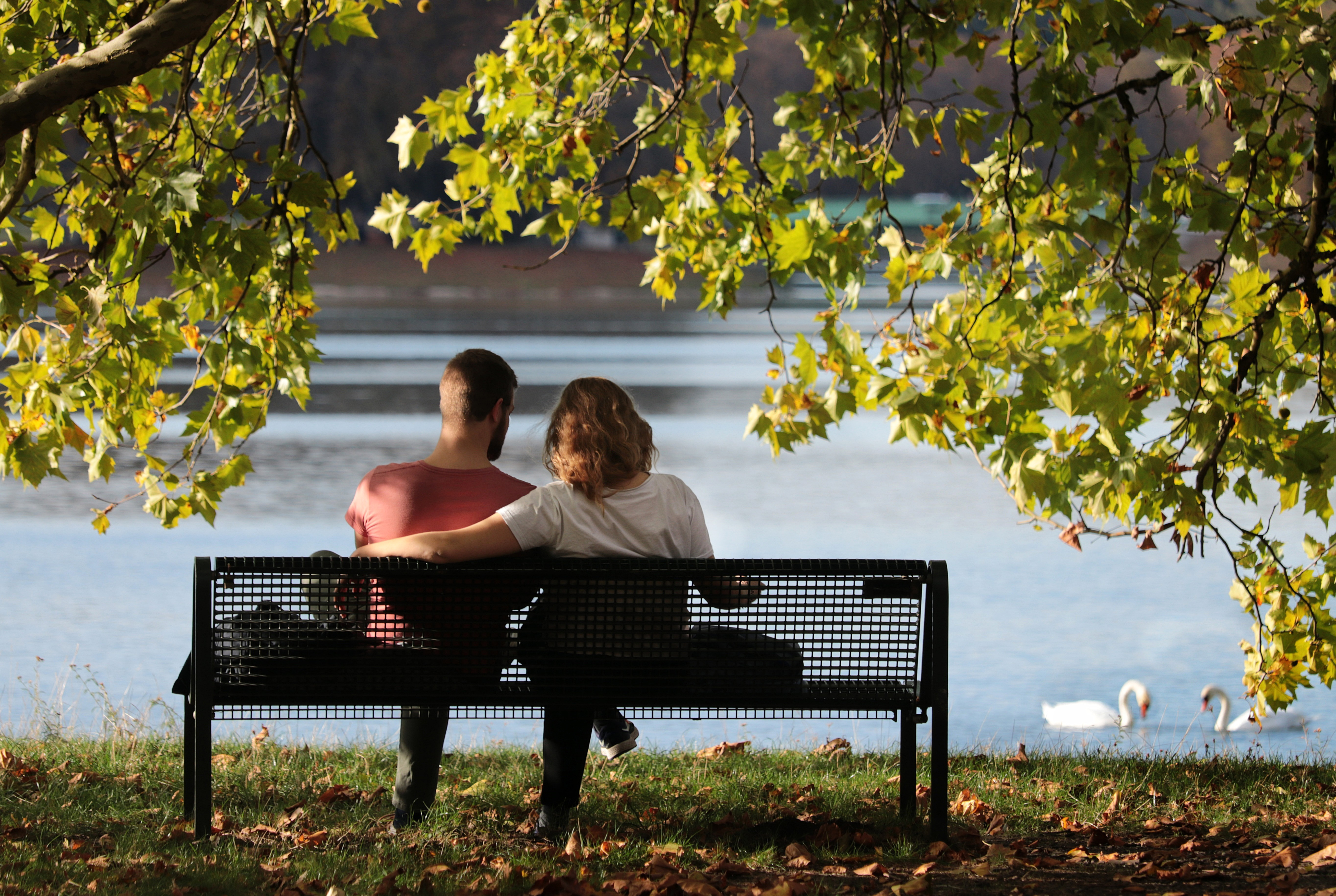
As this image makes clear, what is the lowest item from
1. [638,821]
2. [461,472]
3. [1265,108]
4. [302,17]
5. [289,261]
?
[638,821]

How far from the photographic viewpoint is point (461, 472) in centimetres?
353

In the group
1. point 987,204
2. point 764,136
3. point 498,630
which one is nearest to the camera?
point 498,630

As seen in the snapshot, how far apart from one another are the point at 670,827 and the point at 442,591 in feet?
3.30

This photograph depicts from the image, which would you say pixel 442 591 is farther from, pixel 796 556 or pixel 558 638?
pixel 796 556

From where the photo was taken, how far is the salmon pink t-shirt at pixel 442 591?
3369 millimetres

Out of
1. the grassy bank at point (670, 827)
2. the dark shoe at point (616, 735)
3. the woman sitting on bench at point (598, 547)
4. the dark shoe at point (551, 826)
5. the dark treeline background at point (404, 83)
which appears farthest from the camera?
the dark treeline background at point (404, 83)

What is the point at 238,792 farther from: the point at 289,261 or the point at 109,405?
the point at 289,261

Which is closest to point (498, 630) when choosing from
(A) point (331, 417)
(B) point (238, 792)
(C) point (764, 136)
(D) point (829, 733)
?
(B) point (238, 792)

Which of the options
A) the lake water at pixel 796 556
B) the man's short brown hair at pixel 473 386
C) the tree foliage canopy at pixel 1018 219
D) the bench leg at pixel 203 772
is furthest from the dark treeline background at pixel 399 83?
the bench leg at pixel 203 772

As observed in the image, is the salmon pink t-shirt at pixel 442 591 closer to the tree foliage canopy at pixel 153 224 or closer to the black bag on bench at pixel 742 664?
Answer: the black bag on bench at pixel 742 664

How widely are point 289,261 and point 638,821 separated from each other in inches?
85.4

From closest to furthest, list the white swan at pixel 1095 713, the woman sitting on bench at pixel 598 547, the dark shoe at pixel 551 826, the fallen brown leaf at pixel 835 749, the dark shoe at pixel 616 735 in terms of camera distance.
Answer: the woman sitting on bench at pixel 598 547 → the dark shoe at pixel 551 826 → the dark shoe at pixel 616 735 → the fallen brown leaf at pixel 835 749 → the white swan at pixel 1095 713

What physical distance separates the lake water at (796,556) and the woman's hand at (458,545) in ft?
1.71

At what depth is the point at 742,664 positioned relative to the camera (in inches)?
136
